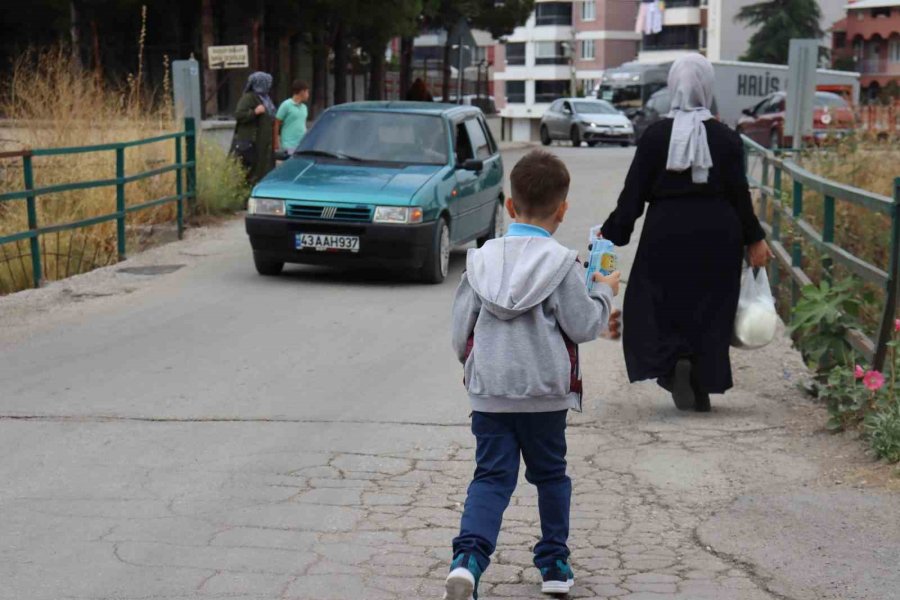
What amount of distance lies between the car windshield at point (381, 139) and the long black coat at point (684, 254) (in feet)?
21.0

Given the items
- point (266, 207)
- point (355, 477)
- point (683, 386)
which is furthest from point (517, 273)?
point (266, 207)

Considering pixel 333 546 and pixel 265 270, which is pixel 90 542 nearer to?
pixel 333 546

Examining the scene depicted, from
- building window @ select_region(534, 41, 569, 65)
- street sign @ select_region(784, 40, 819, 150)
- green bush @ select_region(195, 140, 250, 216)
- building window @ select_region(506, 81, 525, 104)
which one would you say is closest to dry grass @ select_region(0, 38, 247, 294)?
green bush @ select_region(195, 140, 250, 216)

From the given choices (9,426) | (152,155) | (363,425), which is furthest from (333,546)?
(152,155)

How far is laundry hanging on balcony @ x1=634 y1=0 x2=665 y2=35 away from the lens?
98.3m

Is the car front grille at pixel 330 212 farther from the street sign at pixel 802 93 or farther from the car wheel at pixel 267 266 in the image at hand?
the street sign at pixel 802 93

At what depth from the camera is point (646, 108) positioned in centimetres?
5006

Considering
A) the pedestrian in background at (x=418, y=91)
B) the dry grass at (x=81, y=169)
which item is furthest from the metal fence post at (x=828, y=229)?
the pedestrian in background at (x=418, y=91)

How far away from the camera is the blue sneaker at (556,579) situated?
15.6ft

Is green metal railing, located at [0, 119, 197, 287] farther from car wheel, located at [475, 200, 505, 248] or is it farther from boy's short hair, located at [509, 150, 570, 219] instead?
boy's short hair, located at [509, 150, 570, 219]

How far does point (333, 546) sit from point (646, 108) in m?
45.8

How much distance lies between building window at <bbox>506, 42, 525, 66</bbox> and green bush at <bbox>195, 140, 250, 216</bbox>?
100 metres

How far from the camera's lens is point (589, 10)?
365ft

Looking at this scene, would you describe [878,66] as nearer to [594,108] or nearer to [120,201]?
[594,108]
